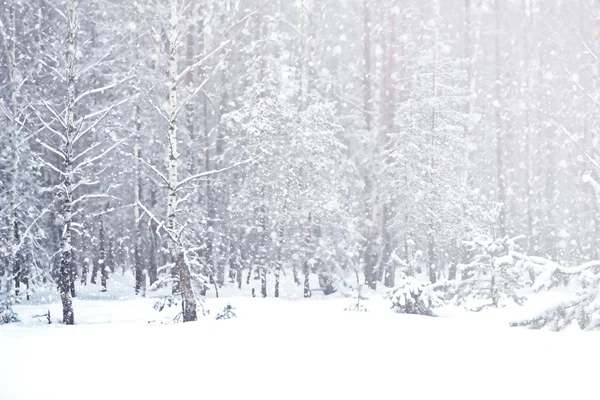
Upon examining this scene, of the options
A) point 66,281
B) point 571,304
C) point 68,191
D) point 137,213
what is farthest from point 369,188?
point 571,304

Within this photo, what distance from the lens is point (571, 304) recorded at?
731cm

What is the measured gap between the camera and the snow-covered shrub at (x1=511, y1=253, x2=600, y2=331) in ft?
23.5

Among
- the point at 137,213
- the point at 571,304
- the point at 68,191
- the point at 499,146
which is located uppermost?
the point at 499,146

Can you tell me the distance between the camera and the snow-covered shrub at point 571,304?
716 cm

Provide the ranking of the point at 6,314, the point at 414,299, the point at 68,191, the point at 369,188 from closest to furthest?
1. the point at 414,299
2. the point at 68,191
3. the point at 6,314
4. the point at 369,188

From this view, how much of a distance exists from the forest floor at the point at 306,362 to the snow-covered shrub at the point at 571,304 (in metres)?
1.55

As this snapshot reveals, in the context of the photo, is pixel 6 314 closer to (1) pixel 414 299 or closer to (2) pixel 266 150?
(1) pixel 414 299

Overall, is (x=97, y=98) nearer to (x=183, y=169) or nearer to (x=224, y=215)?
(x=183, y=169)

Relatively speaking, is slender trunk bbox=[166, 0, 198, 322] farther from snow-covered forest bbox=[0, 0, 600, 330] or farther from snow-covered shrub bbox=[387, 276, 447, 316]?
snow-covered forest bbox=[0, 0, 600, 330]

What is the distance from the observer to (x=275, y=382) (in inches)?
173

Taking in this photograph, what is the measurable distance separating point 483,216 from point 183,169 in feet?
43.7

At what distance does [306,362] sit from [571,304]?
15.1ft

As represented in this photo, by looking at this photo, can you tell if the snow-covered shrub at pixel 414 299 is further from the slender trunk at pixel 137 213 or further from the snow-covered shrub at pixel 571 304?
the slender trunk at pixel 137 213

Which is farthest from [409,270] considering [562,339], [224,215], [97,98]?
[97,98]
